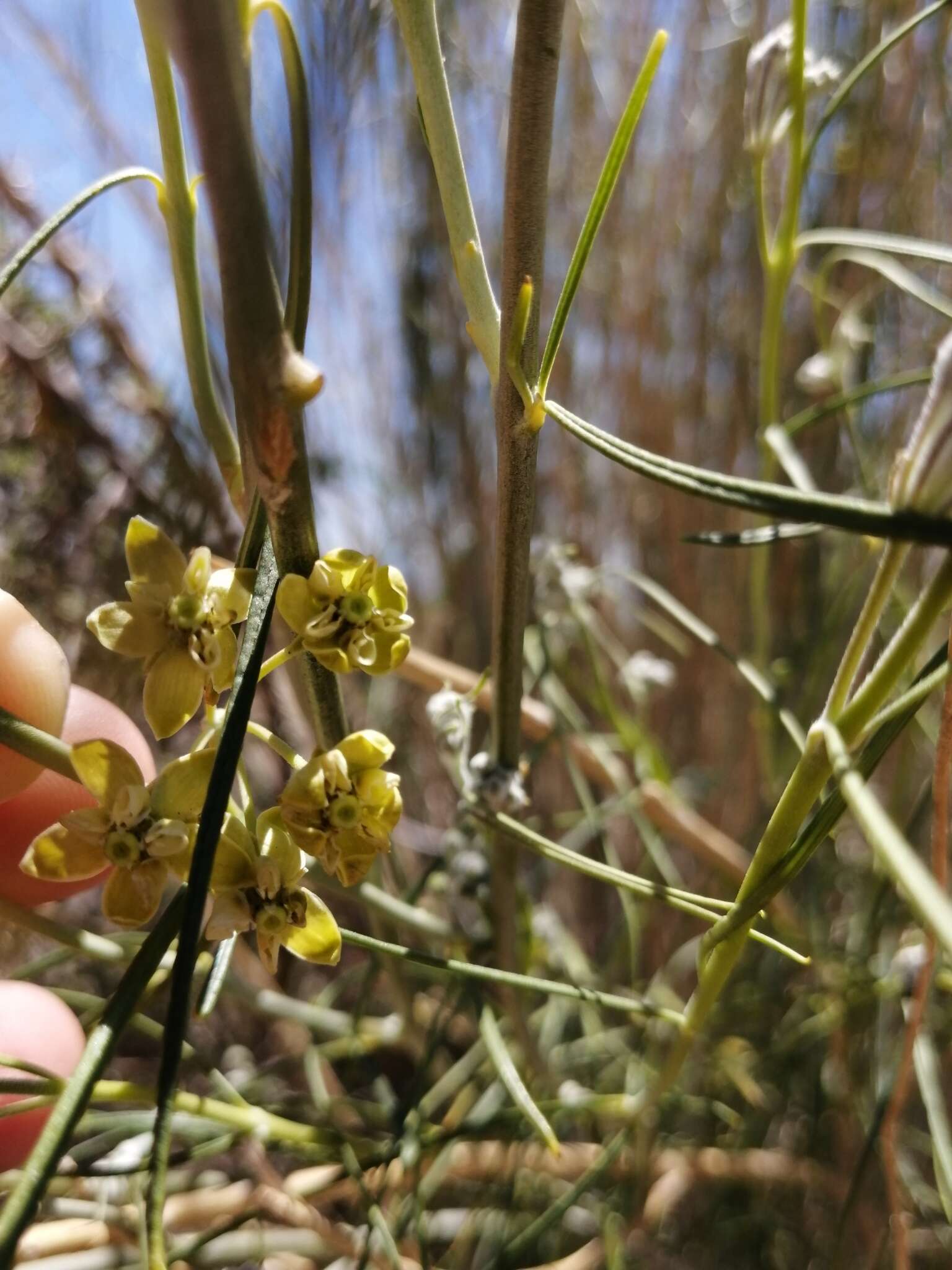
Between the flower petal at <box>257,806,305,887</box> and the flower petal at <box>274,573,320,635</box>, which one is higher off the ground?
the flower petal at <box>274,573,320,635</box>

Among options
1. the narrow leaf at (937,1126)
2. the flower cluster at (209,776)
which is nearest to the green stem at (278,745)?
the flower cluster at (209,776)

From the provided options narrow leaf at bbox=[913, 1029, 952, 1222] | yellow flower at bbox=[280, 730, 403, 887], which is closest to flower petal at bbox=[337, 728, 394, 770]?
yellow flower at bbox=[280, 730, 403, 887]

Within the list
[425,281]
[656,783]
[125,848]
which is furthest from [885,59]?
[125,848]

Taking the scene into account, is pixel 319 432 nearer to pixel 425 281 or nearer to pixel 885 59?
pixel 425 281

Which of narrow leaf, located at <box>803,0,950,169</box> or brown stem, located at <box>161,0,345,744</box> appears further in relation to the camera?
narrow leaf, located at <box>803,0,950,169</box>

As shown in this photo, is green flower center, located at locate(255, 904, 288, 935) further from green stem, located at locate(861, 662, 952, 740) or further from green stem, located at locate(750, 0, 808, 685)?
green stem, located at locate(750, 0, 808, 685)

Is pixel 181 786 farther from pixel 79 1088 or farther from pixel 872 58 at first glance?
pixel 872 58
